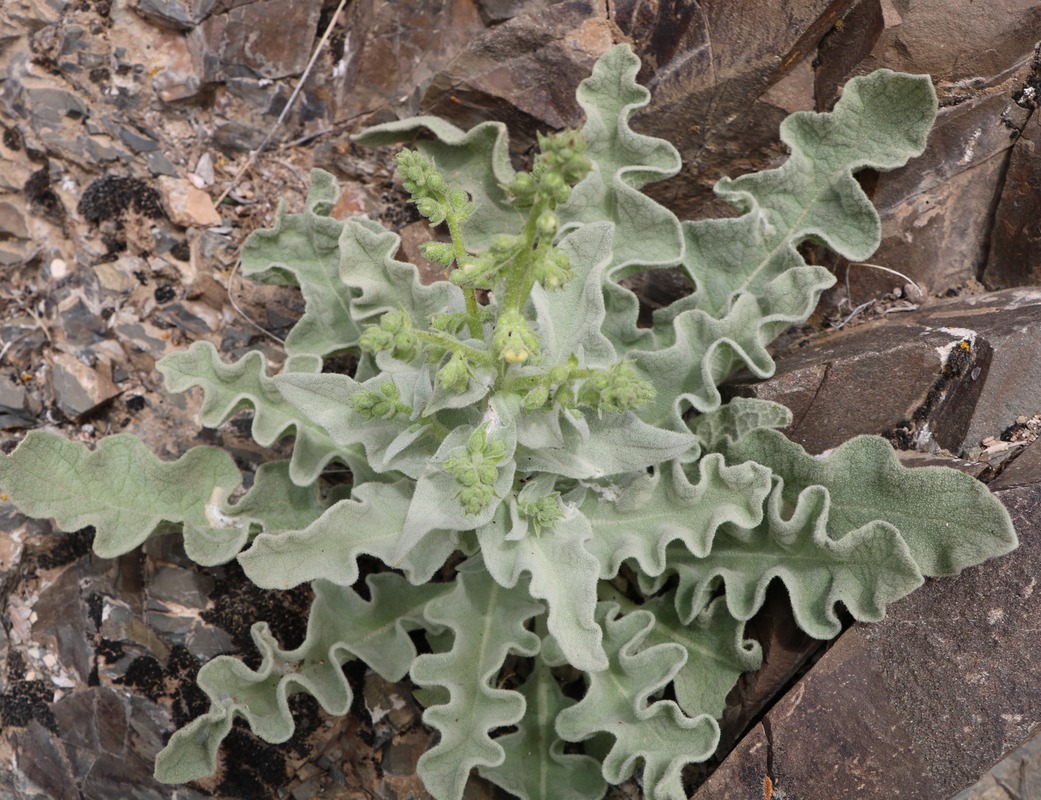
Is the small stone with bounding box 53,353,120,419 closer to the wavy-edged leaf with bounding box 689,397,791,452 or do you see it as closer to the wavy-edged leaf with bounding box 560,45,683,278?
the wavy-edged leaf with bounding box 560,45,683,278

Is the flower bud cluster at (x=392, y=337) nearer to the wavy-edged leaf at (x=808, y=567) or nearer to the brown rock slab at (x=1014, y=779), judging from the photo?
the wavy-edged leaf at (x=808, y=567)

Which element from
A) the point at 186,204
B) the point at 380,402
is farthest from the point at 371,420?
the point at 186,204

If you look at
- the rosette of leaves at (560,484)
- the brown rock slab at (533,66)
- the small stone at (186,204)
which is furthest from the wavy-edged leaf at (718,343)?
the small stone at (186,204)

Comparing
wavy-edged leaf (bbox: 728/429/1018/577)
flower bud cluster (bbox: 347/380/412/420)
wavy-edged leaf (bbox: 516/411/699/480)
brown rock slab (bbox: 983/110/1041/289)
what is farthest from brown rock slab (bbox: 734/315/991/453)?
flower bud cluster (bbox: 347/380/412/420)

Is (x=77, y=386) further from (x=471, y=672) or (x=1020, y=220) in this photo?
(x=1020, y=220)

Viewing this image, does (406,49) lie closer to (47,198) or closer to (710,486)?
(47,198)

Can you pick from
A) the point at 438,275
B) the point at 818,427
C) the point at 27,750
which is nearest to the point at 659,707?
the point at 818,427
